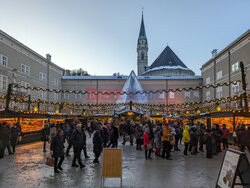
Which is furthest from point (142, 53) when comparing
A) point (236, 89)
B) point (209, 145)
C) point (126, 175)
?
point (126, 175)

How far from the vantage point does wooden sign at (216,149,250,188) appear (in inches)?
177

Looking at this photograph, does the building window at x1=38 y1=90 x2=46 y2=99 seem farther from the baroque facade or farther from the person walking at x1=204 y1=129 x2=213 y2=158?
the person walking at x1=204 y1=129 x2=213 y2=158

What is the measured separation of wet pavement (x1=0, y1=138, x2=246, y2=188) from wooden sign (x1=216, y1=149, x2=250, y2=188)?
1.53 metres

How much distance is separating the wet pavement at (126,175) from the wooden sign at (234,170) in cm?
153

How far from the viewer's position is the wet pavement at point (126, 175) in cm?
639

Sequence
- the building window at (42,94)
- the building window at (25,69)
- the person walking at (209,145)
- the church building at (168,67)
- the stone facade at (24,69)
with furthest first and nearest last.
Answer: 1. the church building at (168,67)
2. the building window at (42,94)
3. the building window at (25,69)
4. the stone facade at (24,69)
5. the person walking at (209,145)

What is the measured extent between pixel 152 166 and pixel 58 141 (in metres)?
3.53

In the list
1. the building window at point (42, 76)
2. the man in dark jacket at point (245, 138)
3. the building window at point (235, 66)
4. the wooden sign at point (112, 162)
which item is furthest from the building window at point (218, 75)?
the wooden sign at point (112, 162)

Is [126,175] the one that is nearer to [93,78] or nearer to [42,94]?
[42,94]

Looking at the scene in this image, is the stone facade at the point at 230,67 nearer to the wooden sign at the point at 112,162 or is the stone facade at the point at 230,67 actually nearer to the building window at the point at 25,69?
the wooden sign at the point at 112,162

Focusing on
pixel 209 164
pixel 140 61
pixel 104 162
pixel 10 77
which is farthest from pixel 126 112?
pixel 140 61

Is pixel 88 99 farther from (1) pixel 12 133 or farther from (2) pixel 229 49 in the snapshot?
(1) pixel 12 133

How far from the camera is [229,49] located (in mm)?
32281

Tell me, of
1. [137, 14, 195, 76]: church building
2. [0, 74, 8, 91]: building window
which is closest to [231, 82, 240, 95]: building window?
[137, 14, 195, 76]: church building
